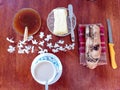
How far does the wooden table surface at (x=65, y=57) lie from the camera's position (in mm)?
694

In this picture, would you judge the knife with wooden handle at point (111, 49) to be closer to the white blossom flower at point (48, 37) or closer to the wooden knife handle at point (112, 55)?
the wooden knife handle at point (112, 55)

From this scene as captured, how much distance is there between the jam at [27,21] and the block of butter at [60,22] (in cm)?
7

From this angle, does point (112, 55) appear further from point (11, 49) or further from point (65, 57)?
point (11, 49)

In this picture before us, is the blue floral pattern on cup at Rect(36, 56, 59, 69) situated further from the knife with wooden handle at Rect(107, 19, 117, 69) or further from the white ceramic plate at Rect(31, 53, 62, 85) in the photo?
the knife with wooden handle at Rect(107, 19, 117, 69)

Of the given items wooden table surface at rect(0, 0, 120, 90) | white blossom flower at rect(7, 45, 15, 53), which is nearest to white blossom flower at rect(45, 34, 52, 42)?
wooden table surface at rect(0, 0, 120, 90)

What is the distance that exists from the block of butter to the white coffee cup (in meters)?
0.12

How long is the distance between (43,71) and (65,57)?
0.34 feet

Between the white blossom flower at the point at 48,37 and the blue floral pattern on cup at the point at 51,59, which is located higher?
the white blossom flower at the point at 48,37

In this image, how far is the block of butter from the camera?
710mm

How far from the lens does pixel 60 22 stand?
2.35 ft

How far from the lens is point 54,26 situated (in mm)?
725

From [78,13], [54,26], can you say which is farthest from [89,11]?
[54,26]

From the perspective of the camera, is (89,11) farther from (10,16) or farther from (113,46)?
(10,16)

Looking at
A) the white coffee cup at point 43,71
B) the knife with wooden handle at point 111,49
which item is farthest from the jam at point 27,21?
the knife with wooden handle at point 111,49
